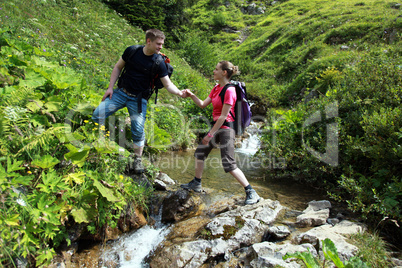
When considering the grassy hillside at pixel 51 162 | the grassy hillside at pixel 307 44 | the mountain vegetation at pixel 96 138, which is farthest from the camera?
the grassy hillside at pixel 307 44

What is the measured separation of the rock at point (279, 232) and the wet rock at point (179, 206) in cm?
131

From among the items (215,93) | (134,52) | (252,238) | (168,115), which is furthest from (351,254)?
(168,115)

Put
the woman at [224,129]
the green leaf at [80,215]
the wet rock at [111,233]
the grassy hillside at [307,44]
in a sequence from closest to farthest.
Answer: the green leaf at [80,215] < the wet rock at [111,233] < the woman at [224,129] < the grassy hillside at [307,44]

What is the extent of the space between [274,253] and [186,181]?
9.39ft

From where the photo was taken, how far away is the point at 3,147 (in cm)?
296

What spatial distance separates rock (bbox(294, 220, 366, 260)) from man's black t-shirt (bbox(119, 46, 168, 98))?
3.19 m

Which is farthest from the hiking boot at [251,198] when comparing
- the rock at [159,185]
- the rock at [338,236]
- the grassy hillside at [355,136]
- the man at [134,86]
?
the man at [134,86]

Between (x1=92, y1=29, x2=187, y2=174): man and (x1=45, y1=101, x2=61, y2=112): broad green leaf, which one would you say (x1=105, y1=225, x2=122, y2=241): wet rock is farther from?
(x1=45, y1=101, x2=61, y2=112): broad green leaf

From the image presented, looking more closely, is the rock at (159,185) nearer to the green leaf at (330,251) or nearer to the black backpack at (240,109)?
the black backpack at (240,109)

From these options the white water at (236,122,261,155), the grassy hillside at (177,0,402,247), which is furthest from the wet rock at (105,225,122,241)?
the white water at (236,122,261,155)

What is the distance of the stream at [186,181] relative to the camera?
11.2 ft

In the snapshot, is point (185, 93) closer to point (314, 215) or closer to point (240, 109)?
point (240, 109)

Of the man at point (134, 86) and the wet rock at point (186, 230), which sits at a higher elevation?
the man at point (134, 86)

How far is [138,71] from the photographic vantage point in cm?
397
